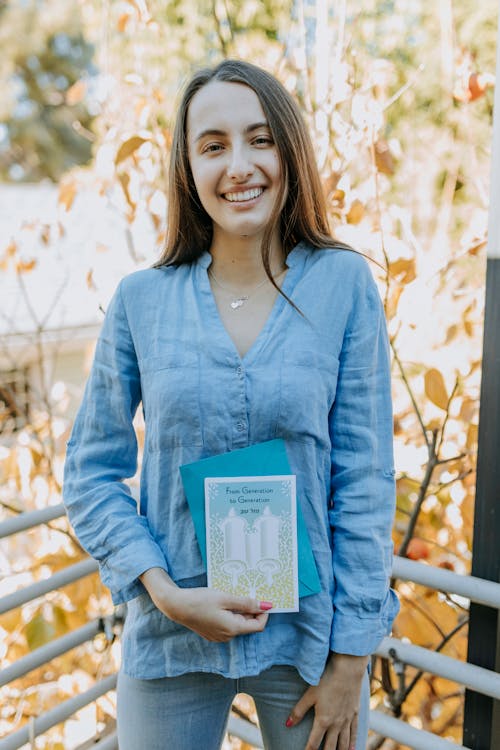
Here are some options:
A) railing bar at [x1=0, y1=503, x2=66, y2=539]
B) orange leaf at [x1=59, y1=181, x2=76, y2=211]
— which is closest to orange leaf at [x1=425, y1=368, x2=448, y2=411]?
railing bar at [x1=0, y1=503, x2=66, y2=539]

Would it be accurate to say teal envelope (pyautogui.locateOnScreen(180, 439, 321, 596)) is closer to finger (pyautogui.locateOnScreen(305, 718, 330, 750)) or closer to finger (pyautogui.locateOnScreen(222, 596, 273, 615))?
finger (pyautogui.locateOnScreen(222, 596, 273, 615))

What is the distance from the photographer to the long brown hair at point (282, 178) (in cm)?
103

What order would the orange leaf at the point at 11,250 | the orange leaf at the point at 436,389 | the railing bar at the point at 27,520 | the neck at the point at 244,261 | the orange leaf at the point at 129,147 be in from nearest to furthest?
the neck at the point at 244,261 → the railing bar at the point at 27,520 → the orange leaf at the point at 436,389 → the orange leaf at the point at 129,147 → the orange leaf at the point at 11,250

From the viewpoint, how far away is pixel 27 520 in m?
1.31

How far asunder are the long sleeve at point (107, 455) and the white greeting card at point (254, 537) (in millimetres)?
99

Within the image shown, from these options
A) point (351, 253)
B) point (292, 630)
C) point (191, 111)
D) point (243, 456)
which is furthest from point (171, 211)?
point (292, 630)

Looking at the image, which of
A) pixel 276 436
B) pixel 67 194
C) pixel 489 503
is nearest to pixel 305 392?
pixel 276 436

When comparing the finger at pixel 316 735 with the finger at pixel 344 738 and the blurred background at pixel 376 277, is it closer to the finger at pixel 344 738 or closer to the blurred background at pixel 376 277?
the finger at pixel 344 738

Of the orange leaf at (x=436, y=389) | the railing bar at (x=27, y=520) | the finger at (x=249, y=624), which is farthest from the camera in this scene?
the orange leaf at (x=436, y=389)

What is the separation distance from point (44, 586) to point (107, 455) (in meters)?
0.43

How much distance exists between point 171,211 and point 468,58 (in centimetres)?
95

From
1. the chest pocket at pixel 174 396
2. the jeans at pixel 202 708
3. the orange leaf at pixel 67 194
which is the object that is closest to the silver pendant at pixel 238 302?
the chest pocket at pixel 174 396

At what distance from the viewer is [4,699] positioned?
2.06 meters

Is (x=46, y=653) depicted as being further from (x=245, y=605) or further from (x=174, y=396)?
(x=174, y=396)
